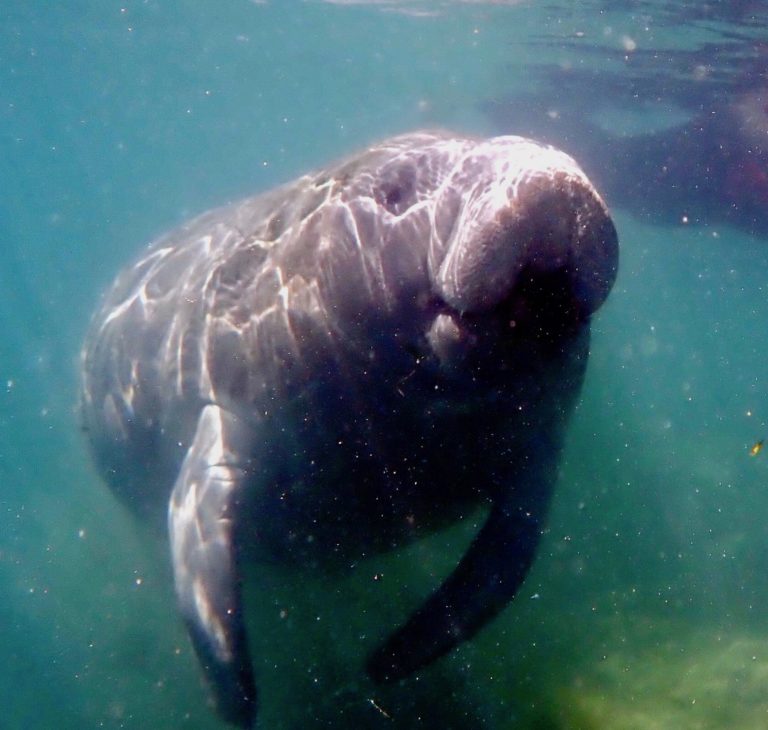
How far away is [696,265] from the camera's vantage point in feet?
148

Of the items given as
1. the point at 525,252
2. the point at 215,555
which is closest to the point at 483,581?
the point at 215,555

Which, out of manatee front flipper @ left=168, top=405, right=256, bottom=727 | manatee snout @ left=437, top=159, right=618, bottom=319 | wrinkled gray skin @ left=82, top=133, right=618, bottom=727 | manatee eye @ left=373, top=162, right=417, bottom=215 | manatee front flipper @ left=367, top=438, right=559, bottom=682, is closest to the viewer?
manatee snout @ left=437, top=159, right=618, bottom=319

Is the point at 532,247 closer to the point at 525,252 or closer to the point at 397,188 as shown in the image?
the point at 525,252

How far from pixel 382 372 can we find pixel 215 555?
162 centimetres

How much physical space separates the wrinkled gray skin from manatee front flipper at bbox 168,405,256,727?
0.01m

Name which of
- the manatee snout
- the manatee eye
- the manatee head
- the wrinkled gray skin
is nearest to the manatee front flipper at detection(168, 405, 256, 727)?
the wrinkled gray skin

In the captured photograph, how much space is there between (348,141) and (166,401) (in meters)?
63.0

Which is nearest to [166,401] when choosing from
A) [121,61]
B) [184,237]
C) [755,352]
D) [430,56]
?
[184,237]

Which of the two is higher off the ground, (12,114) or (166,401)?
(166,401)

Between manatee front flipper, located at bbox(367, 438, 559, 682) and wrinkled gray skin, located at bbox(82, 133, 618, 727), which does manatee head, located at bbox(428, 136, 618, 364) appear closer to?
wrinkled gray skin, located at bbox(82, 133, 618, 727)

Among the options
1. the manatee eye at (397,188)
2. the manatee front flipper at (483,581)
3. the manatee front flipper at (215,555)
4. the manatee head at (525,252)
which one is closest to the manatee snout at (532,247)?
the manatee head at (525,252)

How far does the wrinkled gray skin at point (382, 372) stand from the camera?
10.1ft

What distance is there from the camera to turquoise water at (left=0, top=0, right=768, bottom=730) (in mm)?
6461

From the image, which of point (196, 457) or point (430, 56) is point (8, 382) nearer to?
point (430, 56)
